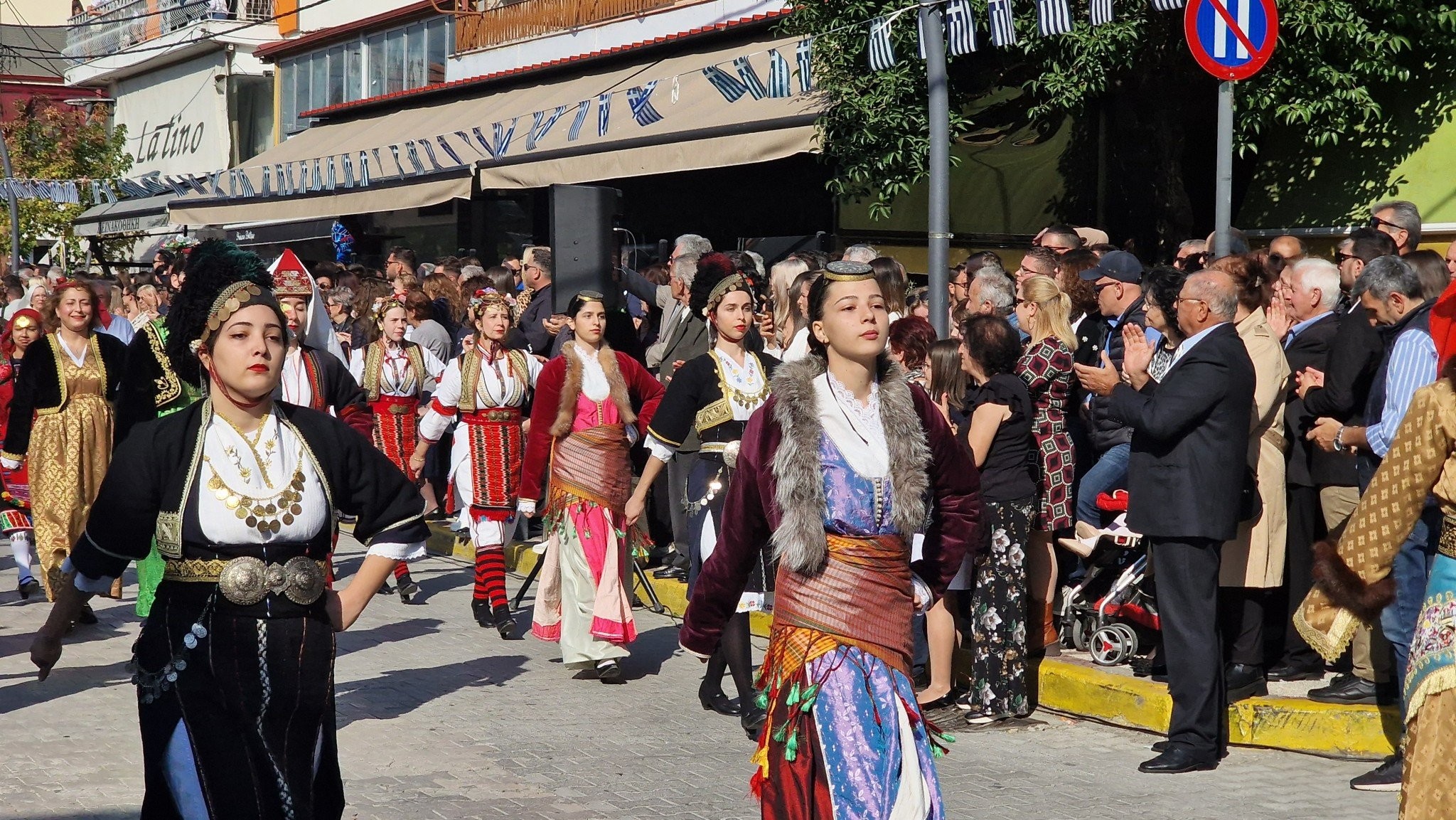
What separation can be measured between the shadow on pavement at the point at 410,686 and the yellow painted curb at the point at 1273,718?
9.84 feet

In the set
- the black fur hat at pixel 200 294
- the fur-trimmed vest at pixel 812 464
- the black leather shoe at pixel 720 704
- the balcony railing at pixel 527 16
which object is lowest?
the black leather shoe at pixel 720 704

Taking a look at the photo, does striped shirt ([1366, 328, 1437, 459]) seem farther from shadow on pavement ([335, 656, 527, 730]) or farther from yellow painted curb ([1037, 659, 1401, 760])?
shadow on pavement ([335, 656, 527, 730])

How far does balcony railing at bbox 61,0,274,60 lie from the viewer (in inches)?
1521

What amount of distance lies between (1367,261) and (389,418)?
6.76 metres

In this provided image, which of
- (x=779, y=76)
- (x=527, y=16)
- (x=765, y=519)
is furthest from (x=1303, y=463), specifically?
(x=527, y=16)

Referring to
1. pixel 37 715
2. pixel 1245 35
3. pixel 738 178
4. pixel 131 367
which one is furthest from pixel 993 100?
pixel 37 715

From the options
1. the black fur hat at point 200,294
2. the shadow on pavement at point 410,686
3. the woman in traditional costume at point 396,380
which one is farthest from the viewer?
the woman in traditional costume at point 396,380

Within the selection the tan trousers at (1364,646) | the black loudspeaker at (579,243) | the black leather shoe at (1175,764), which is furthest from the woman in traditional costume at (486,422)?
Answer: the tan trousers at (1364,646)

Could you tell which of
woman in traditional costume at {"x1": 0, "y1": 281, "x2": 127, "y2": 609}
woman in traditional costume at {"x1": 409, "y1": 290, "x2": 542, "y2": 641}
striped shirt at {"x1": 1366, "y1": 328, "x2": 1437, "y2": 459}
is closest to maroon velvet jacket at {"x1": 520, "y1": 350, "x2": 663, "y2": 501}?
woman in traditional costume at {"x1": 409, "y1": 290, "x2": 542, "y2": 641}

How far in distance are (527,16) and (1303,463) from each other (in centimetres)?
1887

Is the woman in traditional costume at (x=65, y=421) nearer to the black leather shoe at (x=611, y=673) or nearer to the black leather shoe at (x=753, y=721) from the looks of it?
the black leather shoe at (x=611, y=673)

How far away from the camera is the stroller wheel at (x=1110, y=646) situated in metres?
7.86

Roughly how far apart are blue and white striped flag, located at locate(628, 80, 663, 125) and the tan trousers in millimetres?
10015

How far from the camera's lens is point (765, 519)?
184 inches
